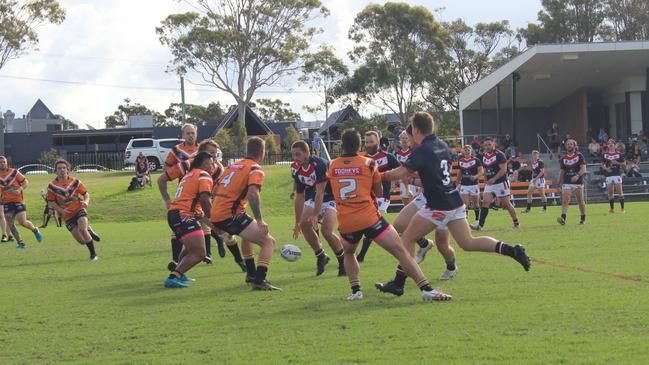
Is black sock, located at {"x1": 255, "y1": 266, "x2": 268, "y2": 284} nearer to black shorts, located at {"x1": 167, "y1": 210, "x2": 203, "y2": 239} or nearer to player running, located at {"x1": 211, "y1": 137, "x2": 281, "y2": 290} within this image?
player running, located at {"x1": 211, "y1": 137, "x2": 281, "y2": 290}

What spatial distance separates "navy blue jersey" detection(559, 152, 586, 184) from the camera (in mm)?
20047

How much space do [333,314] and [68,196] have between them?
8725 millimetres

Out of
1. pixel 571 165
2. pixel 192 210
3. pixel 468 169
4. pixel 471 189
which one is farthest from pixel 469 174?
pixel 192 210

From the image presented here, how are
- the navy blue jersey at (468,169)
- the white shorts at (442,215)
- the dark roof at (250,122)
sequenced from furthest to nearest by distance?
the dark roof at (250,122)
the navy blue jersey at (468,169)
the white shorts at (442,215)

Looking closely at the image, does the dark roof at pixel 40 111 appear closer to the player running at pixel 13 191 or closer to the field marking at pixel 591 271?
the player running at pixel 13 191

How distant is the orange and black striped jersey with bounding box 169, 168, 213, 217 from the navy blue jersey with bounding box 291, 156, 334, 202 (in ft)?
4.79

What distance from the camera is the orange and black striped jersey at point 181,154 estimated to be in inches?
552

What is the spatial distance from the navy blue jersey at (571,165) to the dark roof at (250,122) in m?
45.0

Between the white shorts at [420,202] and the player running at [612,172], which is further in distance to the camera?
the player running at [612,172]

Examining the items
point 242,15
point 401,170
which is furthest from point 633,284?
point 242,15

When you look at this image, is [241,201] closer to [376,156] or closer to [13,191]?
[376,156]

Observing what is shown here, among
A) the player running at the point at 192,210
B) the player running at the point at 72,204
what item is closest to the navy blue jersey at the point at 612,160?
the player running at the point at 72,204

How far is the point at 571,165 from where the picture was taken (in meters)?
20.1

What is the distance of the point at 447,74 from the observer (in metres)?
65.2
